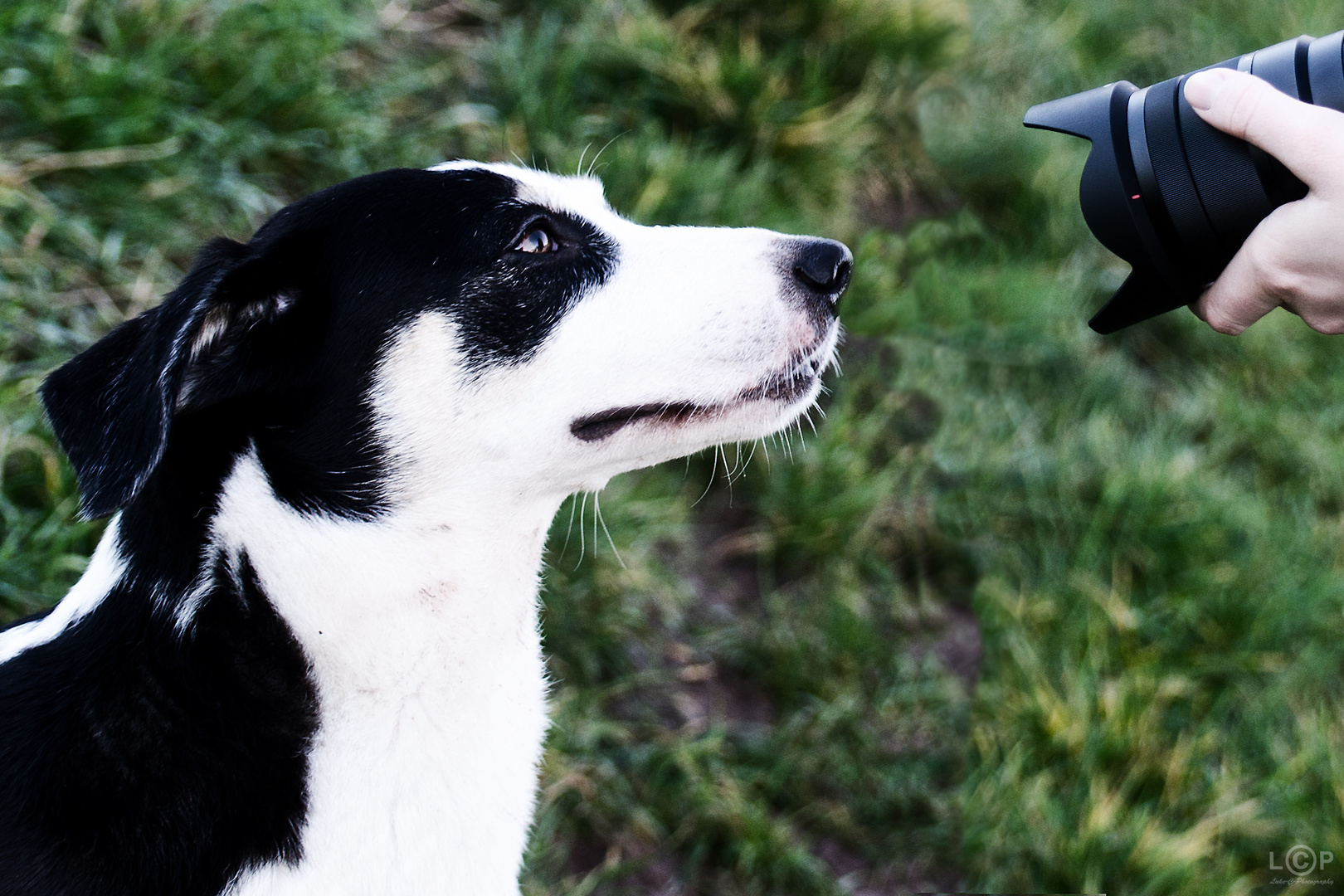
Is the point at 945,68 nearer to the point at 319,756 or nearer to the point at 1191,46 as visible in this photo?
the point at 1191,46

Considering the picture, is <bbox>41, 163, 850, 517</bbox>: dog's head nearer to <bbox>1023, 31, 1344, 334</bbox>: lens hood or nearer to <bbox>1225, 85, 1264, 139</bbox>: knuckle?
<bbox>1023, 31, 1344, 334</bbox>: lens hood

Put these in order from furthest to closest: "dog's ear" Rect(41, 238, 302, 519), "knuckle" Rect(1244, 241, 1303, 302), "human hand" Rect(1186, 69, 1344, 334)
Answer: "knuckle" Rect(1244, 241, 1303, 302) < "human hand" Rect(1186, 69, 1344, 334) < "dog's ear" Rect(41, 238, 302, 519)

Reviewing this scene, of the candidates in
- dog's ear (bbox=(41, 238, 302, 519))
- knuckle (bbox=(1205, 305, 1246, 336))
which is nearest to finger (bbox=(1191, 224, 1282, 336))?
knuckle (bbox=(1205, 305, 1246, 336))

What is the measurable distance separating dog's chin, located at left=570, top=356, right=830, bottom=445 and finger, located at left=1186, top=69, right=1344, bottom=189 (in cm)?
75

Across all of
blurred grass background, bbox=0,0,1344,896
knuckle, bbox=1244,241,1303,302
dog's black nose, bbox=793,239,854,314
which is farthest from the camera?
blurred grass background, bbox=0,0,1344,896

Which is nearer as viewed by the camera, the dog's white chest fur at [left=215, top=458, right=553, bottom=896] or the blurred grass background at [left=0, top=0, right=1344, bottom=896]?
the dog's white chest fur at [left=215, top=458, right=553, bottom=896]

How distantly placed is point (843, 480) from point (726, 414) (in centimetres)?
173

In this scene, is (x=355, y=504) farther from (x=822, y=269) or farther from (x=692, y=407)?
(x=822, y=269)

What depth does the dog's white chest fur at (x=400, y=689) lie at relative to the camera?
1729 millimetres

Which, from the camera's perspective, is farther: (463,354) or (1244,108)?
(463,354)

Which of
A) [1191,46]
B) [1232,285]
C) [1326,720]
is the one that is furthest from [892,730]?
[1191,46]

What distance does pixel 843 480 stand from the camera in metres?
3.55

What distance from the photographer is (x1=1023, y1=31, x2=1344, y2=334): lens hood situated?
1.76m

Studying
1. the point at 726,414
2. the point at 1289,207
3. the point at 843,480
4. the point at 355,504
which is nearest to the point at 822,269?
the point at 726,414
